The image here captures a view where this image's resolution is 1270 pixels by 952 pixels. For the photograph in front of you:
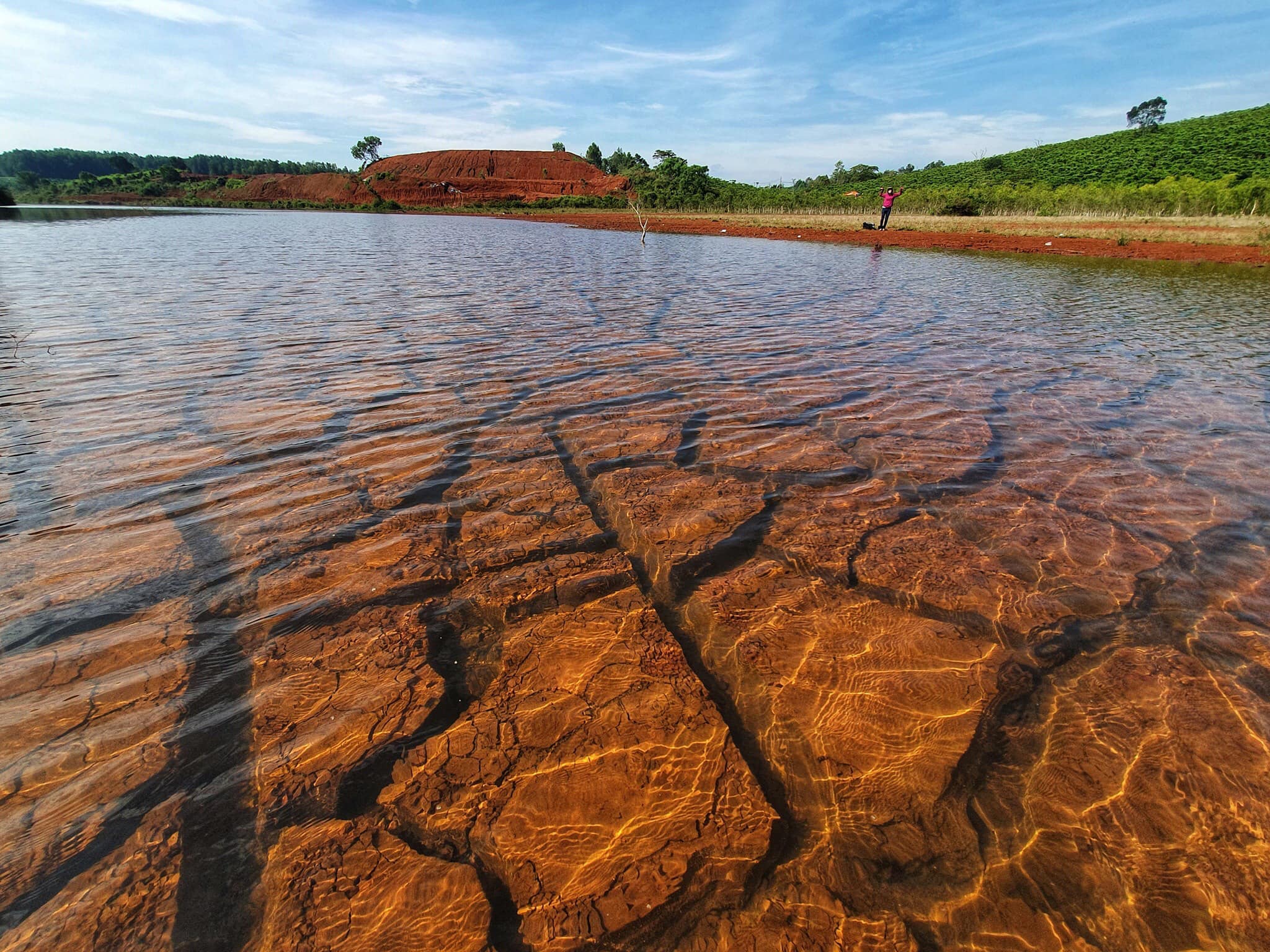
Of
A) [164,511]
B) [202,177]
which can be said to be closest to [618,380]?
[164,511]

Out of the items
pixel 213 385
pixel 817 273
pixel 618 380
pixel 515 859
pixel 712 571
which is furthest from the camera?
pixel 817 273

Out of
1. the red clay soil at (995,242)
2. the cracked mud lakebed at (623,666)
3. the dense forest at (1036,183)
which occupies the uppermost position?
the dense forest at (1036,183)

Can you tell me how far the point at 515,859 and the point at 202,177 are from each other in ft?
545

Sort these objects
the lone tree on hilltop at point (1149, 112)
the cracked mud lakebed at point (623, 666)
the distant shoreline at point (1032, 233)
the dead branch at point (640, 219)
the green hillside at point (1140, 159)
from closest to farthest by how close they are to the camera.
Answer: the cracked mud lakebed at point (623, 666)
the distant shoreline at point (1032, 233)
the dead branch at point (640, 219)
the green hillside at point (1140, 159)
the lone tree on hilltop at point (1149, 112)

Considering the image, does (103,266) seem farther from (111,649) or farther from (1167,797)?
(1167,797)

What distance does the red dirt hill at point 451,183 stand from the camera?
100938 mm

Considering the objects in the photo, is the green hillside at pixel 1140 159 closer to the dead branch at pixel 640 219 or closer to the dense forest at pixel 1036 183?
the dense forest at pixel 1036 183

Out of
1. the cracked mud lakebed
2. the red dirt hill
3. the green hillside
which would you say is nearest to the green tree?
the red dirt hill

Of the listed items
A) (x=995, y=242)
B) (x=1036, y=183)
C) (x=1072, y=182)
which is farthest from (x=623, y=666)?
(x=1072, y=182)

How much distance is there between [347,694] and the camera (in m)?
2.56

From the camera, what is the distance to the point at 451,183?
4242 inches

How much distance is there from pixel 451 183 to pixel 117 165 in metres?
90.6

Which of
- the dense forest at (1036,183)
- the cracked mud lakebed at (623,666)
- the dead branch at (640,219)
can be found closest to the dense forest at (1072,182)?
the dense forest at (1036,183)

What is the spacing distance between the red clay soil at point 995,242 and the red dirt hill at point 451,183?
66.0 metres
